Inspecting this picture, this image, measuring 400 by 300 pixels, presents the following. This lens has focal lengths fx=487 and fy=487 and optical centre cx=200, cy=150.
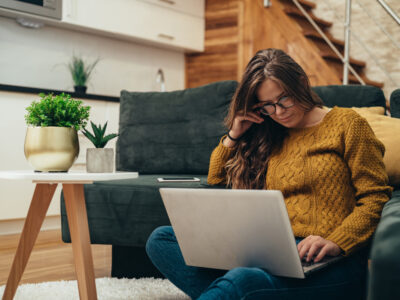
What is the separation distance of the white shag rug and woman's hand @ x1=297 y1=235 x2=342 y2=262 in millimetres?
894

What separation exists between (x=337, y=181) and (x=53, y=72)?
124 inches

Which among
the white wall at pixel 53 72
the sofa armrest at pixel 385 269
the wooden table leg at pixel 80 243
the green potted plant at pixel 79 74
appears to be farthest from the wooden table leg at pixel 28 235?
the green potted plant at pixel 79 74

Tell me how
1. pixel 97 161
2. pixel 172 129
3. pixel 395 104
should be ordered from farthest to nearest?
pixel 172 129, pixel 395 104, pixel 97 161

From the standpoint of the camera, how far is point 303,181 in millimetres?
1249

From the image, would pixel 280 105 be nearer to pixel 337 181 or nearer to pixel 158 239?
pixel 337 181

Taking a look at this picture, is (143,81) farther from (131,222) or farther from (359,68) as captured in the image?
(131,222)

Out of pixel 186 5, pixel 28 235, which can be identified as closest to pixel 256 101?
pixel 28 235

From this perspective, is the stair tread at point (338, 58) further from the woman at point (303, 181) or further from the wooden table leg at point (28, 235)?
the wooden table leg at point (28, 235)

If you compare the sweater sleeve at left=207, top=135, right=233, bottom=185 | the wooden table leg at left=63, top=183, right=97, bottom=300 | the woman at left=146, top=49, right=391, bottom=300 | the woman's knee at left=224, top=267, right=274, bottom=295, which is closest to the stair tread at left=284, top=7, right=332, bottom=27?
the sweater sleeve at left=207, top=135, right=233, bottom=185

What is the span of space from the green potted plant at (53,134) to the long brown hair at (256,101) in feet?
1.66

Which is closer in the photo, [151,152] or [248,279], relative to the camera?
[248,279]

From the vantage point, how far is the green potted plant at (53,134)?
1514 millimetres

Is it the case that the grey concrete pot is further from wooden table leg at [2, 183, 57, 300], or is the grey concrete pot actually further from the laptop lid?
the laptop lid

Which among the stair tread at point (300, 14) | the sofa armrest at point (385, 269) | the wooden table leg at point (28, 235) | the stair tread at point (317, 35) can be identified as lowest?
the wooden table leg at point (28, 235)
